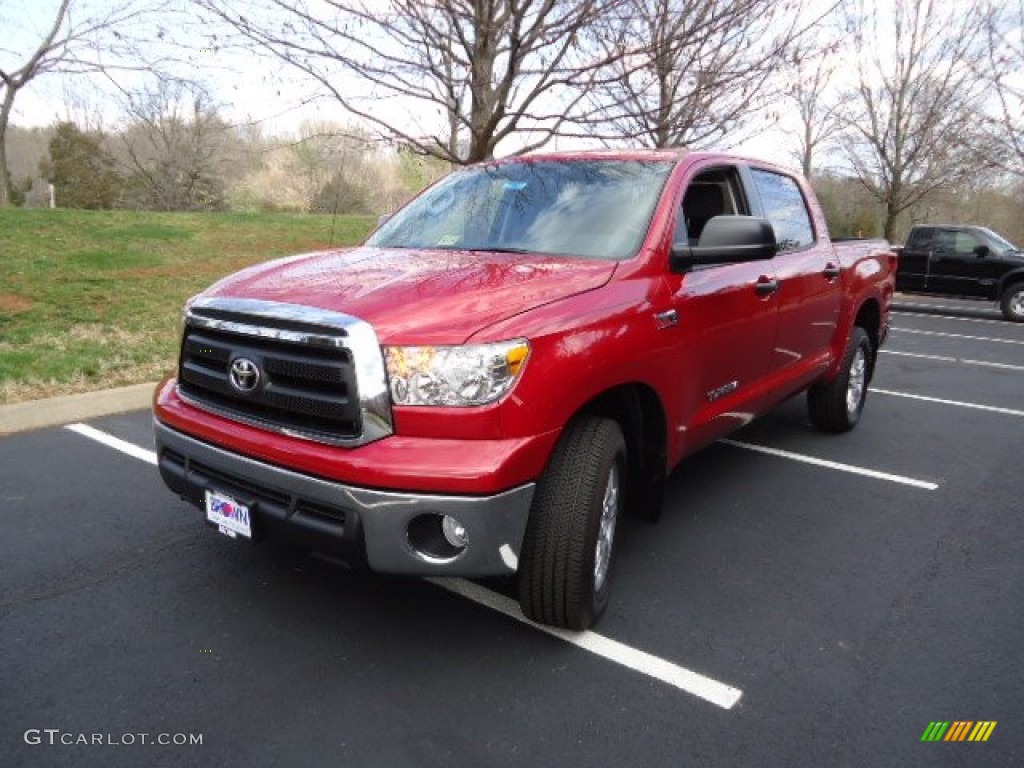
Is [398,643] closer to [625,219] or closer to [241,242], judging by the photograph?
[625,219]

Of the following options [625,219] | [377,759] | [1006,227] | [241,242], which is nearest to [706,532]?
[625,219]

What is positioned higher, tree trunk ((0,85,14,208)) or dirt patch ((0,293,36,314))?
tree trunk ((0,85,14,208))

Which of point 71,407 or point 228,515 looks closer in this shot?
point 228,515

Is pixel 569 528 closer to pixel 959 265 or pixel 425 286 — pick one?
pixel 425 286

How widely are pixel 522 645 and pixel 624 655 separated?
1.25ft

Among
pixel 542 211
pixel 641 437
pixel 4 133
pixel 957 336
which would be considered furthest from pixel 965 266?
pixel 4 133

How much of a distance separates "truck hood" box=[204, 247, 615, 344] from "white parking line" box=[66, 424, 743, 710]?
4.11ft

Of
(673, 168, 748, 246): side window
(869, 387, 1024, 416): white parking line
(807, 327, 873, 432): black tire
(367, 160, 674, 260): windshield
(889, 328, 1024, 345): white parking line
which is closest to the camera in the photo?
(367, 160, 674, 260): windshield

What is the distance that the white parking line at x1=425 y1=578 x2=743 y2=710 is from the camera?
2576 millimetres

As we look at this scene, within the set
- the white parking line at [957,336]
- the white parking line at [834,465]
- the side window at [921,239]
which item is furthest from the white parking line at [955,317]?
the white parking line at [834,465]

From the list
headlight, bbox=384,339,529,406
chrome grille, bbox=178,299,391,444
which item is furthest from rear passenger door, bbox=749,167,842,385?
chrome grille, bbox=178,299,391,444

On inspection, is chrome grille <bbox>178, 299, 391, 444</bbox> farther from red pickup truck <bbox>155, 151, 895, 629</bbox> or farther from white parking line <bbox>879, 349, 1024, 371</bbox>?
white parking line <bbox>879, 349, 1024, 371</bbox>

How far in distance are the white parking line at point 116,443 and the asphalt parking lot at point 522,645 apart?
326 millimetres

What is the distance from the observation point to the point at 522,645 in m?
2.82
